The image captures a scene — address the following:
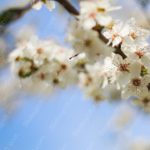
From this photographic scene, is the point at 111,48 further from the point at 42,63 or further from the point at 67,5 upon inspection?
the point at 42,63

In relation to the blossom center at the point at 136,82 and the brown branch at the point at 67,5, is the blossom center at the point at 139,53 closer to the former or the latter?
the blossom center at the point at 136,82

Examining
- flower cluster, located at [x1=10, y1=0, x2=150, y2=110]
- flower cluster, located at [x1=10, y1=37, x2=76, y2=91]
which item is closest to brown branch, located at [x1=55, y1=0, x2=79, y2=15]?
flower cluster, located at [x1=10, y1=0, x2=150, y2=110]

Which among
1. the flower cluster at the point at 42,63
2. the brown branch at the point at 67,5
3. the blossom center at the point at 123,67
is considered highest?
the brown branch at the point at 67,5

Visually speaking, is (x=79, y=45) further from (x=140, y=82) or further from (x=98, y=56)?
(x=140, y=82)

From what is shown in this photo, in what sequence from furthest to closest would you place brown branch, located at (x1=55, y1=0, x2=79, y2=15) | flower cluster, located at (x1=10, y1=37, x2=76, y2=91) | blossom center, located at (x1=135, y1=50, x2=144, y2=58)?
flower cluster, located at (x1=10, y1=37, x2=76, y2=91) → blossom center, located at (x1=135, y1=50, x2=144, y2=58) → brown branch, located at (x1=55, y1=0, x2=79, y2=15)

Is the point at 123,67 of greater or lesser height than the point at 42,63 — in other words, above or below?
above

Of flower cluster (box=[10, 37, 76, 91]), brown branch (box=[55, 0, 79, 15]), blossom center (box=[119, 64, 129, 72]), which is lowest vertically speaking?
flower cluster (box=[10, 37, 76, 91])

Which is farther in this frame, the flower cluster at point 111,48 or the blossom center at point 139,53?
the blossom center at point 139,53

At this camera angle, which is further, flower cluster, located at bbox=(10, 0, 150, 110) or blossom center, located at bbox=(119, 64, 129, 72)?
blossom center, located at bbox=(119, 64, 129, 72)

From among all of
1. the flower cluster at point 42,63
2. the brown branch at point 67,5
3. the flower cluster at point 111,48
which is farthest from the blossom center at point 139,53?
the flower cluster at point 42,63

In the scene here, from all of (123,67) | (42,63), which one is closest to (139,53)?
(123,67)

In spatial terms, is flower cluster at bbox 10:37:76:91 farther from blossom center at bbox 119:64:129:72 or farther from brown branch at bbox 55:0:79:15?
brown branch at bbox 55:0:79:15

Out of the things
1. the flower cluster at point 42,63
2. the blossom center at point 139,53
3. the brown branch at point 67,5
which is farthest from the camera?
the flower cluster at point 42,63
